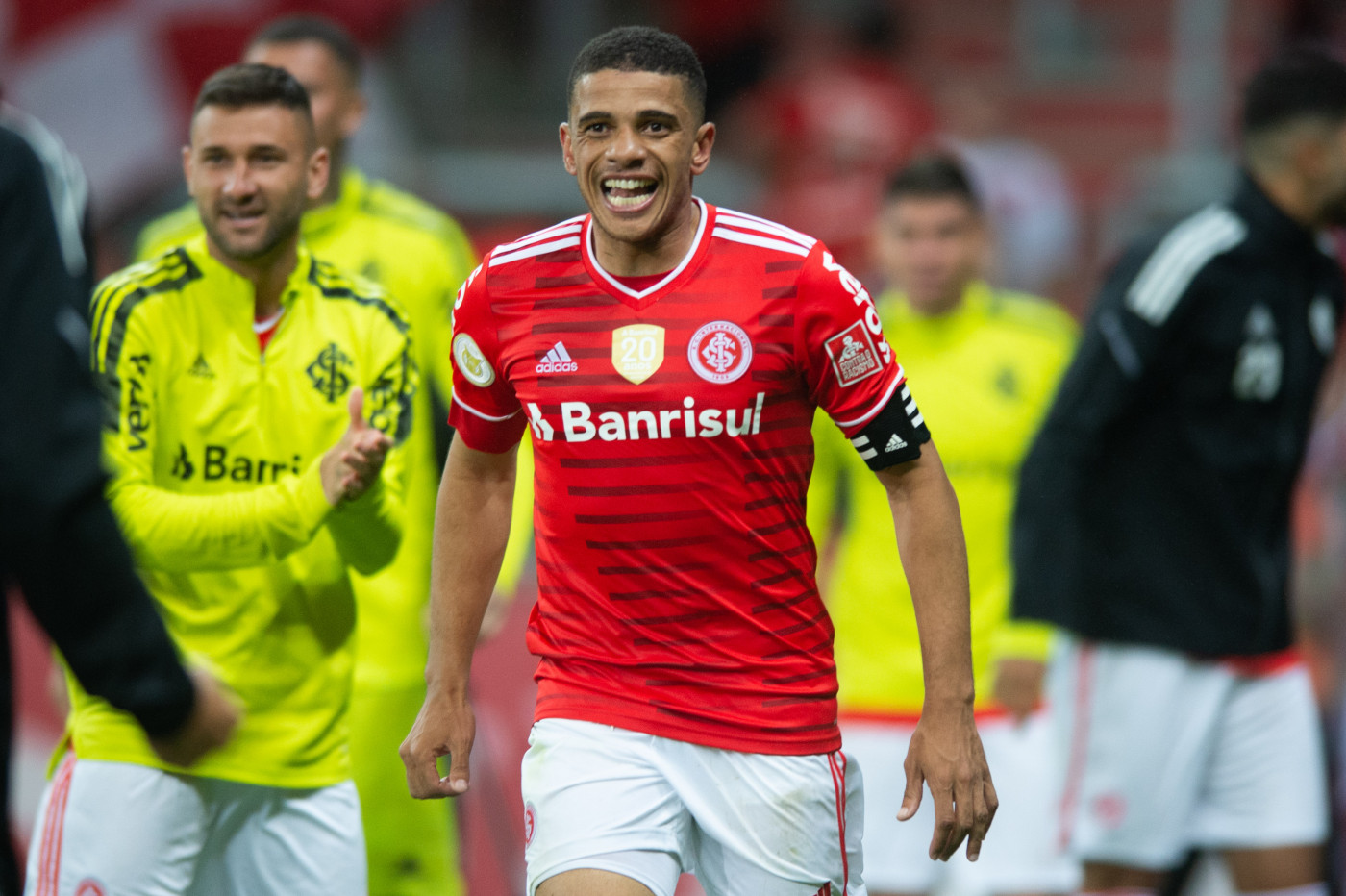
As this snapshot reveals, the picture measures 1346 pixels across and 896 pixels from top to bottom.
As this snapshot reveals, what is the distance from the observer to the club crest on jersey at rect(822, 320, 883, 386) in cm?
382

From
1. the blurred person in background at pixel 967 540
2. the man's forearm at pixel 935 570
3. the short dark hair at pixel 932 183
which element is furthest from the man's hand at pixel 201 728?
the short dark hair at pixel 932 183

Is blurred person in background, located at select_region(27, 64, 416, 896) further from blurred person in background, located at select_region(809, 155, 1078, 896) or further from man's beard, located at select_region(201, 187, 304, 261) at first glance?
blurred person in background, located at select_region(809, 155, 1078, 896)

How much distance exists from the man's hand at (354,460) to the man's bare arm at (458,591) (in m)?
0.16

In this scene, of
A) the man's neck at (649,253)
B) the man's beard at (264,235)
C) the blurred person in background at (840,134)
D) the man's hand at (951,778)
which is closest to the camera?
the man's hand at (951,778)

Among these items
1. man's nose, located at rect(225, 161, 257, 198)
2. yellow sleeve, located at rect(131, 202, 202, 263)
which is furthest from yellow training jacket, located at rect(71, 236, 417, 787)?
yellow sleeve, located at rect(131, 202, 202, 263)

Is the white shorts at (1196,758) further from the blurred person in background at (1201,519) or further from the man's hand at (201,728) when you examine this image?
the man's hand at (201,728)

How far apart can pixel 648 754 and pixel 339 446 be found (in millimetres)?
994

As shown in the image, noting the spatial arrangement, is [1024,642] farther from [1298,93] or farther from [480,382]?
[480,382]

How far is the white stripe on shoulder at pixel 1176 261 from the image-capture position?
5.48 m

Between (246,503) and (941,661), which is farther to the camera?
(246,503)

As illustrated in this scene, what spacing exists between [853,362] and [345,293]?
1520mm

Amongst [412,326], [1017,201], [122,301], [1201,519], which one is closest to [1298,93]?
[1201,519]

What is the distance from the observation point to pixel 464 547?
418 cm

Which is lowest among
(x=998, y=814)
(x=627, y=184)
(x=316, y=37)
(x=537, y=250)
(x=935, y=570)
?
(x=998, y=814)
